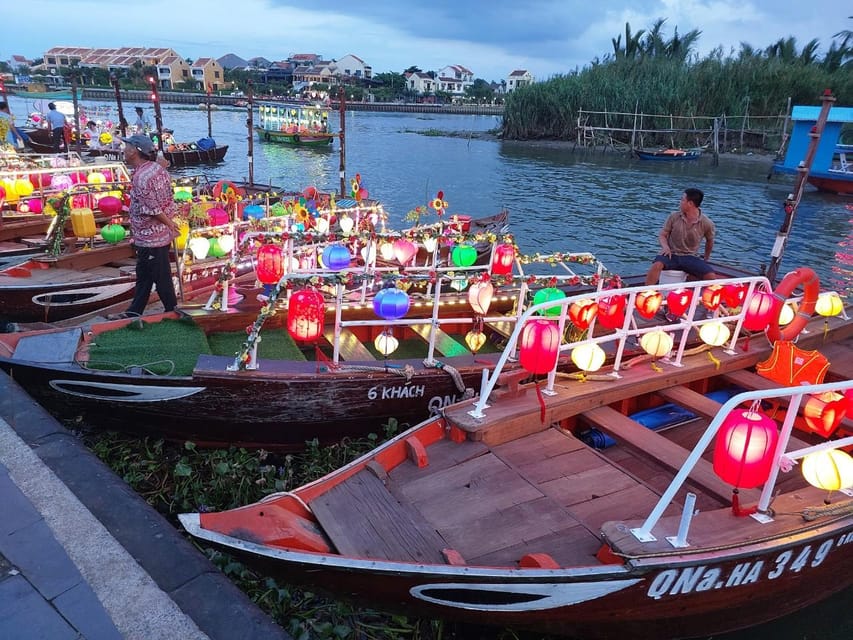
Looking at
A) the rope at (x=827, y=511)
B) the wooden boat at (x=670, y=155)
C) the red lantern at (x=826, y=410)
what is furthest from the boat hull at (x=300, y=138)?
the rope at (x=827, y=511)

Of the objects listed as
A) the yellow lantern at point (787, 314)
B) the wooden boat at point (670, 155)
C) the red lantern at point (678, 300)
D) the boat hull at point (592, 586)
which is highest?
the wooden boat at point (670, 155)

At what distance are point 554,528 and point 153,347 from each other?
4.67 meters

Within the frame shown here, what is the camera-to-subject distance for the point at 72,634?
304cm

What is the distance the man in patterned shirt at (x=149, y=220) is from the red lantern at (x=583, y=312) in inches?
198

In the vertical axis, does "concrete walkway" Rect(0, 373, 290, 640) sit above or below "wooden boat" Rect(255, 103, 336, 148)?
below

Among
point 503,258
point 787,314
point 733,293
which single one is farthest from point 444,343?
point 787,314

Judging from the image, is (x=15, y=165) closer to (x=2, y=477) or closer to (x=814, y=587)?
(x=2, y=477)

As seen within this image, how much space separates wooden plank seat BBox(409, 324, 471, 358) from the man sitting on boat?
10.2ft

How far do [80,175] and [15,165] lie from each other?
5.76 feet

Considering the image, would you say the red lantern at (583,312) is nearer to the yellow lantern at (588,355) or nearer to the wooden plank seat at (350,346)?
the yellow lantern at (588,355)

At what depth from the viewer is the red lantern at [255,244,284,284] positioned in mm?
7121

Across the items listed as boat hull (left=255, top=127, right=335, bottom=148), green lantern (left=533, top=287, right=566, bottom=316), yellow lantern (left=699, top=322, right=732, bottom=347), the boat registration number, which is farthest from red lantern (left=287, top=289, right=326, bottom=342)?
boat hull (left=255, top=127, right=335, bottom=148)

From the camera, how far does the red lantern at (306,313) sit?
564 centimetres

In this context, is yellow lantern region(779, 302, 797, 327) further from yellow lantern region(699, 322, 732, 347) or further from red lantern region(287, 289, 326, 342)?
red lantern region(287, 289, 326, 342)
